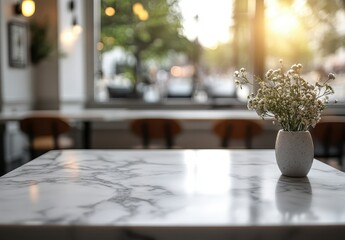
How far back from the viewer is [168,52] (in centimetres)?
593

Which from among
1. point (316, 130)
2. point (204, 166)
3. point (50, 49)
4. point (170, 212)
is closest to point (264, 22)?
point (316, 130)

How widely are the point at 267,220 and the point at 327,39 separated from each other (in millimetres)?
5364

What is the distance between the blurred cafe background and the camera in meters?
5.56

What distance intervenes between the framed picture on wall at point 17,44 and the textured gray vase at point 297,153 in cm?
417

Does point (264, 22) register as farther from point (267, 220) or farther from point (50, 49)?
point (267, 220)

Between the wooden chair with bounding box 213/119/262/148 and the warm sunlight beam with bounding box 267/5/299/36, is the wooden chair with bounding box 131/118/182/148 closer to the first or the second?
the wooden chair with bounding box 213/119/262/148

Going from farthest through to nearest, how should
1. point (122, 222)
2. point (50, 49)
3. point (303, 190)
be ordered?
point (50, 49), point (303, 190), point (122, 222)

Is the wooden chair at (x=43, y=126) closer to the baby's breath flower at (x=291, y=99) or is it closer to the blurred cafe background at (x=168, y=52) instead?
the blurred cafe background at (x=168, y=52)

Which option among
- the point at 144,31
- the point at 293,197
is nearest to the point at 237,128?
the point at 144,31

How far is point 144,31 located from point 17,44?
172 centimetres

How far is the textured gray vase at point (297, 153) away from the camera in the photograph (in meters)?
1.47

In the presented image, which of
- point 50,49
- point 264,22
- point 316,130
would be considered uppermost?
point 264,22

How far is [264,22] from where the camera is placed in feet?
19.0

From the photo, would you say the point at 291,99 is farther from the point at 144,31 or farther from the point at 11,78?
the point at 144,31
